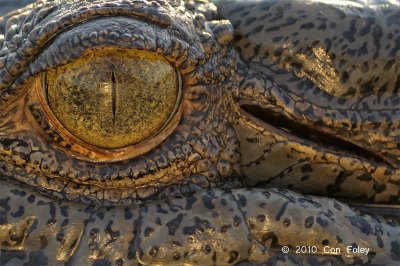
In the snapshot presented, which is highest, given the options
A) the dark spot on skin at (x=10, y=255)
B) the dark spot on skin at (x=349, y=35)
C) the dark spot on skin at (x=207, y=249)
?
the dark spot on skin at (x=349, y=35)

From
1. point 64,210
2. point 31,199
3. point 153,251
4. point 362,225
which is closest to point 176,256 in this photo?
point 153,251

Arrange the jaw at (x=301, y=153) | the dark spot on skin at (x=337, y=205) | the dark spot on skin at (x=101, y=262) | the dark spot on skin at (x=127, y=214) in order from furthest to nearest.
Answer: the jaw at (x=301, y=153), the dark spot on skin at (x=337, y=205), the dark spot on skin at (x=127, y=214), the dark spot on skin at (x=101, y=262)

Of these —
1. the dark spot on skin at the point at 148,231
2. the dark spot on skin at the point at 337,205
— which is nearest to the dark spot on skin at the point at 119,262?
the dark spot on skin at the point at 148,231

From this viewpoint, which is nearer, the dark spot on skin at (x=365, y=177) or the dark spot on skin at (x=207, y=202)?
the dark spot on skin at (x=207, y=202)

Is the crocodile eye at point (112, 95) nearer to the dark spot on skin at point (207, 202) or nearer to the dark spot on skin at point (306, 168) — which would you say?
the dark spot on skin at point (207, 202)

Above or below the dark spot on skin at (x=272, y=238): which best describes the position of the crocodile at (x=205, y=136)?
above

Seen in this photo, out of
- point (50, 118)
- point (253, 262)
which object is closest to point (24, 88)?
point (50, 118)

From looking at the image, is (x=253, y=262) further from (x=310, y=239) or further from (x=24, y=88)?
(x=24, y=88)
